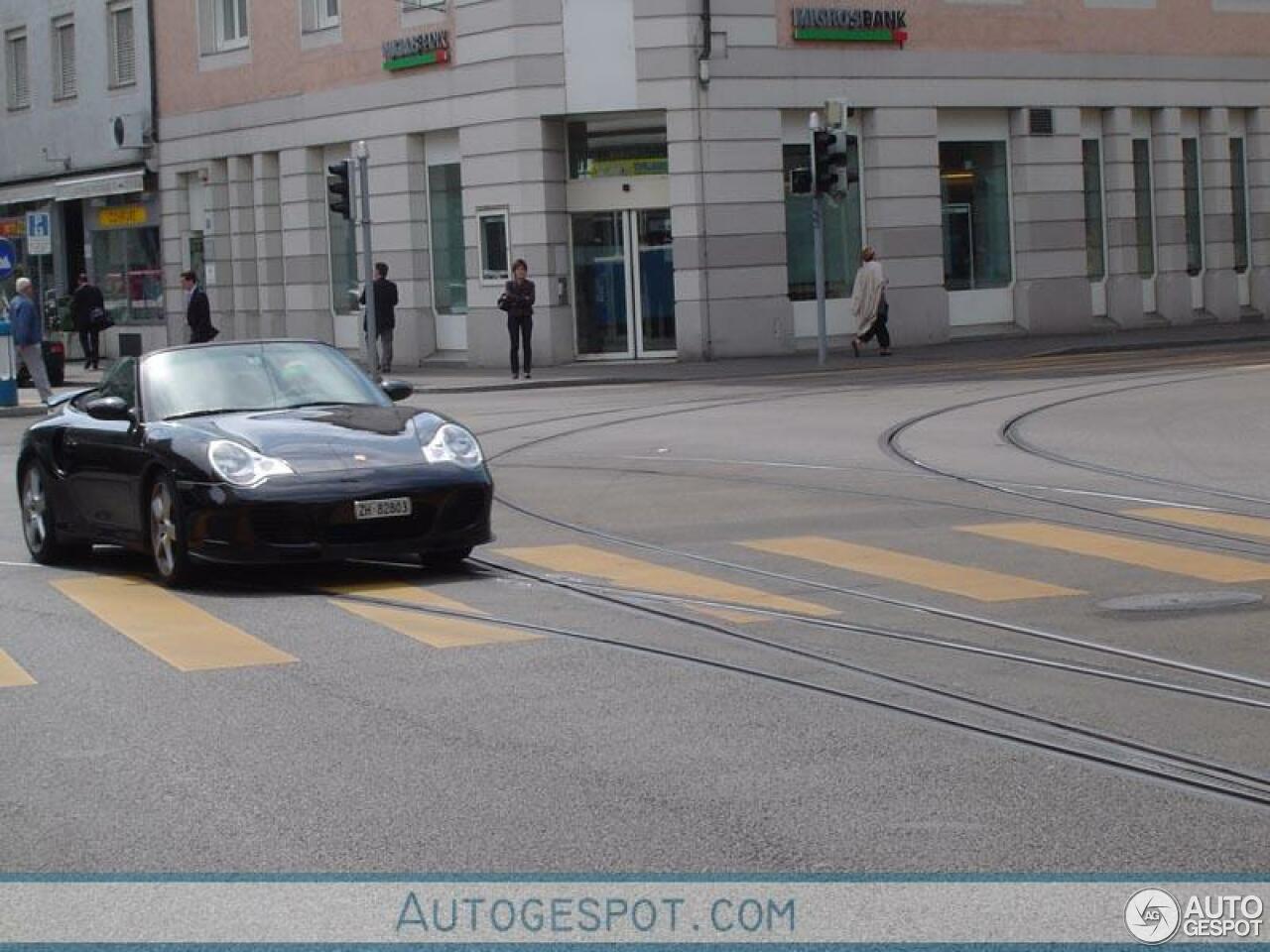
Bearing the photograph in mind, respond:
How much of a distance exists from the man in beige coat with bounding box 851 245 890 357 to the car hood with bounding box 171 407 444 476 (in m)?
23.6

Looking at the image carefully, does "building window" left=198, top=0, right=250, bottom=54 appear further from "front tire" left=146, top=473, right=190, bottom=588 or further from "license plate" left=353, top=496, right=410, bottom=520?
"license plate" left=353, top=496, right=410, bottom=520

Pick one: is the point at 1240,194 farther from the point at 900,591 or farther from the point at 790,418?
the point at 900,591

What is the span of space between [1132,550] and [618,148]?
25845 millimetres

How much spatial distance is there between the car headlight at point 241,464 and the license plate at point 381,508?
42 cm

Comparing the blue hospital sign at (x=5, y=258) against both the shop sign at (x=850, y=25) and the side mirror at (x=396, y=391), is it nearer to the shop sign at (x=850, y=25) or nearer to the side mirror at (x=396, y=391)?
the shop sign at (x=850, y=25)

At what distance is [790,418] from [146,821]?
16.9 metres

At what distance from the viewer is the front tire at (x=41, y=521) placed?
14.3m

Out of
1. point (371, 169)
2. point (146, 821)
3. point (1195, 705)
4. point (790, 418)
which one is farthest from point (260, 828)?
point (371, 169)

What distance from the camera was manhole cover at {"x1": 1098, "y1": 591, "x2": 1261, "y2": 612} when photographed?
424 inches

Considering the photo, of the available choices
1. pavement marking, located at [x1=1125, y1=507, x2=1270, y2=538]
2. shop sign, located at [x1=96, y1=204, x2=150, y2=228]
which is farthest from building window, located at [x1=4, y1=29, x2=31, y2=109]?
pavement marking, located at [x1=1125, y1=507, x2=1270, y2=538]

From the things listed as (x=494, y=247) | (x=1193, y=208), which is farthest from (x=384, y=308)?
(x=1193, y=208)

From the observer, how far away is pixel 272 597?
39.8 ft

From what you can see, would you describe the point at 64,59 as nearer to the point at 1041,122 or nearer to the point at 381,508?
the point at 1041,122

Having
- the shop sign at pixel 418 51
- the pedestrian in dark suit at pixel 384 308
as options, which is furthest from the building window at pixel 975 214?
the pedestrian in dark suit at pixel 384 308
